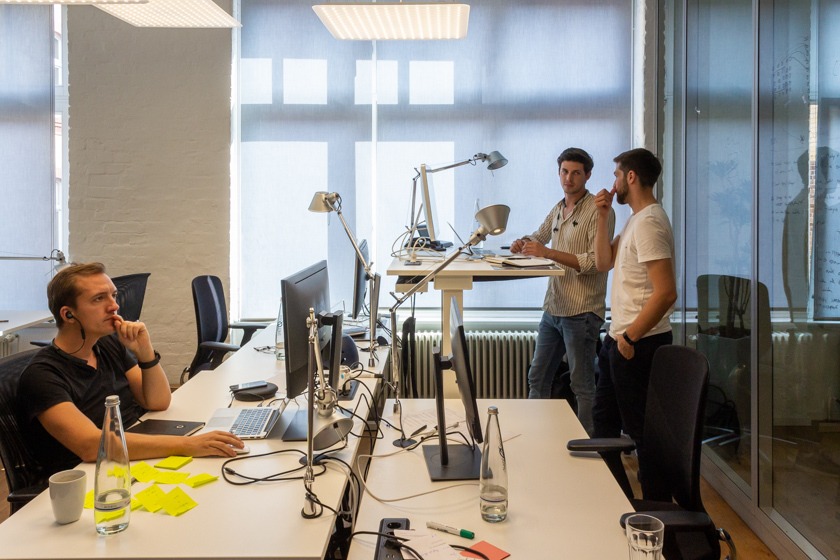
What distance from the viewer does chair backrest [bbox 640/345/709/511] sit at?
197cm

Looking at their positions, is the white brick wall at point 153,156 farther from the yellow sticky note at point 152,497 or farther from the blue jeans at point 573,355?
the yellow sticky note at point 152,497

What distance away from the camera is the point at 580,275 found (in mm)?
3826

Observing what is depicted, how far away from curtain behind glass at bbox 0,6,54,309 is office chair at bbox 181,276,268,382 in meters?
1.66

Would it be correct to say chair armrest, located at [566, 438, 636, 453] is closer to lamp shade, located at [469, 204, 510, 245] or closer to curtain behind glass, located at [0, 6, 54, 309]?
lamp shade, located at [469, 204, 510, 245]

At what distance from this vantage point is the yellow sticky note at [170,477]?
6.22 ft

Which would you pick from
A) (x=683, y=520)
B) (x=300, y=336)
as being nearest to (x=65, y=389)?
(x=300, y=336)

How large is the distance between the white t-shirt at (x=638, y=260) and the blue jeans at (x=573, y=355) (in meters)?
0.50

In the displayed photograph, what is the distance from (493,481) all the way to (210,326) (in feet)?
9.05

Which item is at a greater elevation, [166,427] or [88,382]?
[88,382]

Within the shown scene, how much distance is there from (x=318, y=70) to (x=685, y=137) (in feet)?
7.93

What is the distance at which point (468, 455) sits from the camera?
212cm

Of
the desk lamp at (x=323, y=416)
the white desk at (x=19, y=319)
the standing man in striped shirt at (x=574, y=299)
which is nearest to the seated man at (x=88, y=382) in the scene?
the desk lamp at (x=323, y=416)

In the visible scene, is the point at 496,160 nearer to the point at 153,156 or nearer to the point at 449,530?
the point at 153,156

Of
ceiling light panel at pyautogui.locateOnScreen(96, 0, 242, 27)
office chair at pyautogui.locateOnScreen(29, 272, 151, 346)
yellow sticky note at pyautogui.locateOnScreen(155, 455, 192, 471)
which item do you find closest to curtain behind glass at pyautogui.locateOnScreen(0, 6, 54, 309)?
office chair at pyautogui.locateOnScreen(29, 272, 151, 346)
